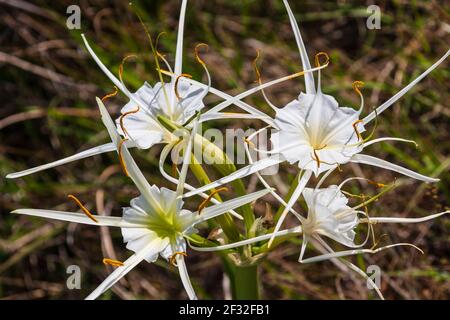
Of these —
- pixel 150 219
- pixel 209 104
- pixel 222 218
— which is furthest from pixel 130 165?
pixel 209 104

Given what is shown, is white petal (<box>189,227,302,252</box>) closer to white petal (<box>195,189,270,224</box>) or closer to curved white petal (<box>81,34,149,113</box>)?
white petal (<box>195,189,270,224</box>)

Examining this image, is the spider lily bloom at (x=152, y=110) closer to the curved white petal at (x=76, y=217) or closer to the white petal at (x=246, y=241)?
the curved white petal at (x=76, y=217)

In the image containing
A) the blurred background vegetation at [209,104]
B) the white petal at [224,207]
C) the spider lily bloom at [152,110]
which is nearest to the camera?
the white petal at [224,207]

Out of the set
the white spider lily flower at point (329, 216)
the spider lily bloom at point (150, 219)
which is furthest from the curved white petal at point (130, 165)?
the white spider lily flower at point (329, 216)

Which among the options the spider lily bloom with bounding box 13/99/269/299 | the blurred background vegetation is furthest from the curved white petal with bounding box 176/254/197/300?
the blurred background vegetation

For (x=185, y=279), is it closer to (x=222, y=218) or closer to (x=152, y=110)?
(x=222, y=218)
